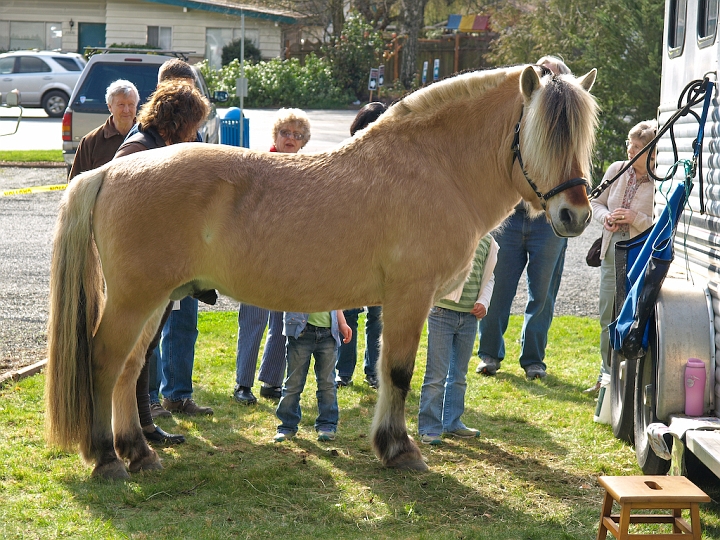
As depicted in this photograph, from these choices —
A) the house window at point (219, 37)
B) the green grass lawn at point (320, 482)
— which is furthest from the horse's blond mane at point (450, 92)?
the house window at point (219, 37)

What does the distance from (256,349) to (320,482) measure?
1794 mm

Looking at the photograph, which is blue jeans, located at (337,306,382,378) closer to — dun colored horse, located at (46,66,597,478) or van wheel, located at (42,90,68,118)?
dun colored horse, located at (46,66,597,478)

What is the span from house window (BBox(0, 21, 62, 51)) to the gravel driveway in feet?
71.9

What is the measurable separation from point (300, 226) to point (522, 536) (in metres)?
1.89

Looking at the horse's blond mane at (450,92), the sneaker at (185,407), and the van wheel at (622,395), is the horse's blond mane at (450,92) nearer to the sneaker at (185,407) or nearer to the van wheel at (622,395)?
the van wheel at (622,395)

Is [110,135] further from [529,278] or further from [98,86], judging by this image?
[98,86]

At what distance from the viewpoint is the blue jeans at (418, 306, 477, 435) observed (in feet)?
16.4

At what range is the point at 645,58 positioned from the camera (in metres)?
14.6

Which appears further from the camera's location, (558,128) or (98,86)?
(98,86)

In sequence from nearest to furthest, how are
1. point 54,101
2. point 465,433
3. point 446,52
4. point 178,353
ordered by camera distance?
point 465,433 < point 178,353 < point 54,101 < point 446,52

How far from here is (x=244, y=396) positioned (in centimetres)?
583

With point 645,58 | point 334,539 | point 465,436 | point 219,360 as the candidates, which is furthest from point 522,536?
point 645,58

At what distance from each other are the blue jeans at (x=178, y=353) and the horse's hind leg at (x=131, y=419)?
1126 mm

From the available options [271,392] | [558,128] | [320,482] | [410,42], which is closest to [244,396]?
[271,392]
